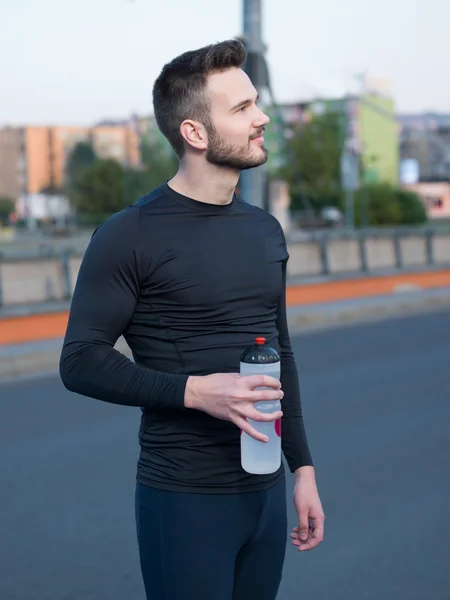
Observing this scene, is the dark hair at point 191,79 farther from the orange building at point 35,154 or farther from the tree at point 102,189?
the orange building at point 35,154

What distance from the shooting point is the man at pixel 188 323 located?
92.6 inches

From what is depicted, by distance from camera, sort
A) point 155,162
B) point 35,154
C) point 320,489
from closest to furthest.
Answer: point 320,489 < point 155,162 < point 35,154

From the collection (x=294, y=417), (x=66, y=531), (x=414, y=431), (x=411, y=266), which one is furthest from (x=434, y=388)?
(x=411, y=266)

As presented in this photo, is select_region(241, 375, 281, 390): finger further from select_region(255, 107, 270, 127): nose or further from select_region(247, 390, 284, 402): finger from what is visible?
select_region(255, 107, 270, 127): nose

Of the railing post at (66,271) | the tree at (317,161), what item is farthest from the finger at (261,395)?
the tree at (317,161)

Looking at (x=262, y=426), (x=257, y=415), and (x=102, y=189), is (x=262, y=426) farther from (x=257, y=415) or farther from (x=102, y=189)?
(x=102, y=189)

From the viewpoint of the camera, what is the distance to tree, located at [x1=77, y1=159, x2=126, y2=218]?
103 m

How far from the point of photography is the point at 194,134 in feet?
7.93

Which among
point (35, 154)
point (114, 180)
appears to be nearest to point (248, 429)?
point (114, 180)

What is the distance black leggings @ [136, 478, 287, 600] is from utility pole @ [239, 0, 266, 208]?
11419 millimetres

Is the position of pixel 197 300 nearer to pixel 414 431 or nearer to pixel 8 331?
pixel 414 431

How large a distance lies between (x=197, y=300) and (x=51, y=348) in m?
10.4

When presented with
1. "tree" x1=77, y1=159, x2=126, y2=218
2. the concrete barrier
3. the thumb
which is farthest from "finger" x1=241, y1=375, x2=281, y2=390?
"tree" x1=77, y1=159, x2=126, y2=218

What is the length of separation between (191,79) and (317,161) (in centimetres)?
9528
